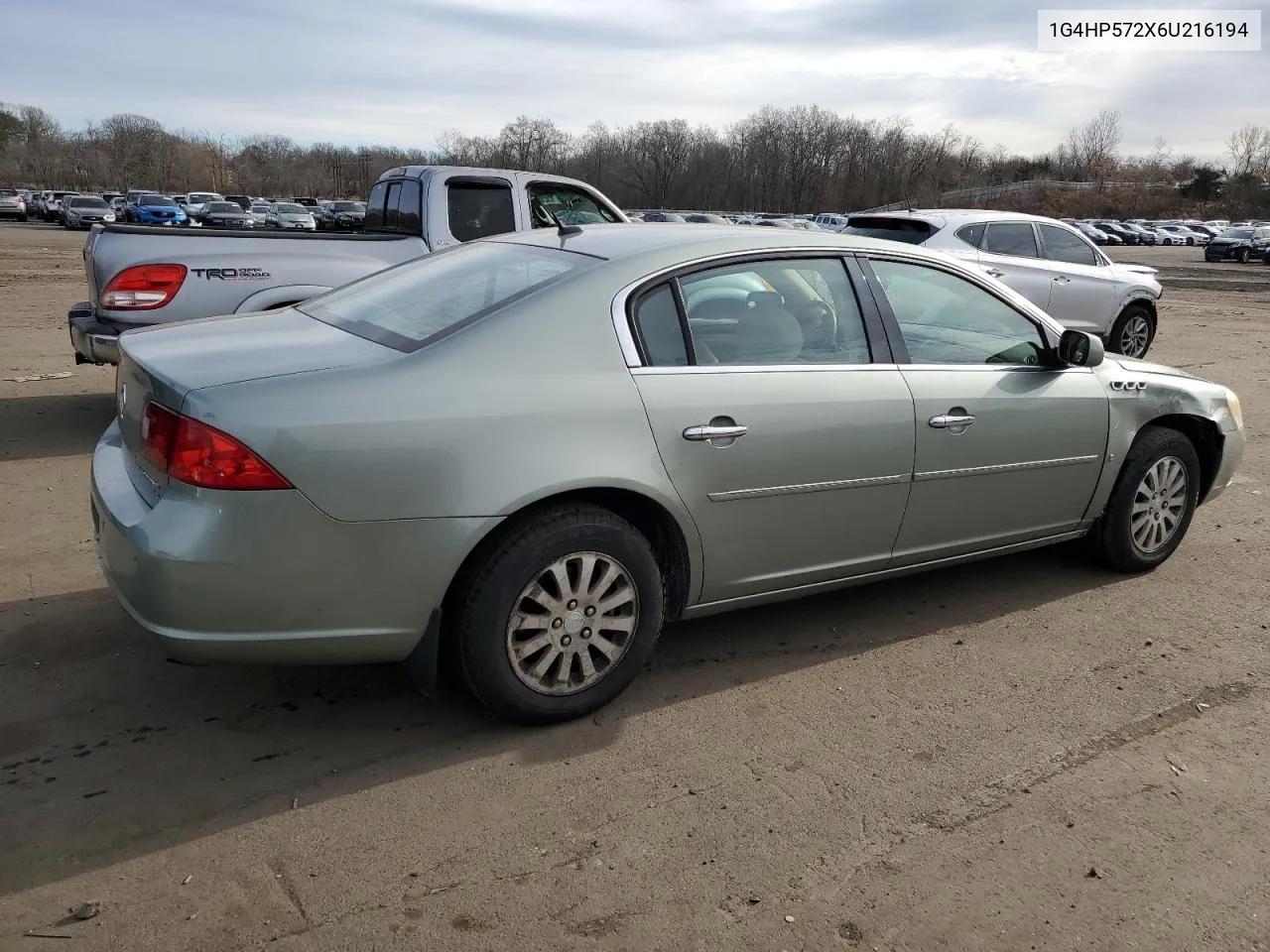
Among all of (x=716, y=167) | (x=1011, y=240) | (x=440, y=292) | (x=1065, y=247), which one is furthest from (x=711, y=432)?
(x=716, y=167)

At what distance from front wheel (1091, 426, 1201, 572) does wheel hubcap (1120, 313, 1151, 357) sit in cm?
782

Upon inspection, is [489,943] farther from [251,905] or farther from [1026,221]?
[1026,221]

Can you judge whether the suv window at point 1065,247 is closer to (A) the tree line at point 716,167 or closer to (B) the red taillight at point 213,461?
(B) the red taillight at point 213,461

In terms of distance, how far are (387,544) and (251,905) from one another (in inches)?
38.5

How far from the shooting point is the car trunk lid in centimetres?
288

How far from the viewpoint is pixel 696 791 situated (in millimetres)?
2943

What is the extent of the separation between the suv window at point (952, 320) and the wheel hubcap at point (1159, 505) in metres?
0.96

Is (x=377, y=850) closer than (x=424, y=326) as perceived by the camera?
Yes

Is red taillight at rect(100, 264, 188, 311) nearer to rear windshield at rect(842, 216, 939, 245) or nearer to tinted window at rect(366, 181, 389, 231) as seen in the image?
tinted window at rect(366, 181, 389, 231)

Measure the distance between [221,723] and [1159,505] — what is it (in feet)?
13.9

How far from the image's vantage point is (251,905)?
241 cm

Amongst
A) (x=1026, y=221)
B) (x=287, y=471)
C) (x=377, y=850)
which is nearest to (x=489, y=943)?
(x=377, y=850)

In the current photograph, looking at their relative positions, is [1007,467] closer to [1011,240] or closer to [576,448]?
[576,448]

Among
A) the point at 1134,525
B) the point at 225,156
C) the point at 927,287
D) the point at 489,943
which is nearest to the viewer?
the point at 489,943
